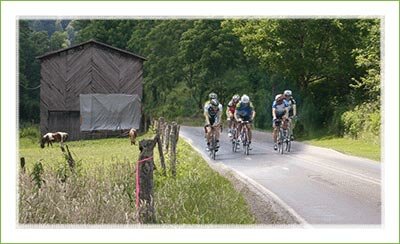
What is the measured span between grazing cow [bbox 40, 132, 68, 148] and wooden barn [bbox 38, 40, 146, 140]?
0.31 feet

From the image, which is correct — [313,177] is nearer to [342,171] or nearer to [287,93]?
[342,171]

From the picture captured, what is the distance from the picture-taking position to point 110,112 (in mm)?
9555

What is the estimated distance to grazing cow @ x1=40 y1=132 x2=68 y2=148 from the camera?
948cm

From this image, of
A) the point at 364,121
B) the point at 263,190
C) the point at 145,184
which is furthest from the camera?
the point at 364,121

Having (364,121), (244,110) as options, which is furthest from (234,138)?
(364,121)

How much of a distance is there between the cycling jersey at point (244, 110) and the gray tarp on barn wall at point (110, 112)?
58.1 inches

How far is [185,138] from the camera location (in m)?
11.5

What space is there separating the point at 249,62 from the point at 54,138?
116 inches

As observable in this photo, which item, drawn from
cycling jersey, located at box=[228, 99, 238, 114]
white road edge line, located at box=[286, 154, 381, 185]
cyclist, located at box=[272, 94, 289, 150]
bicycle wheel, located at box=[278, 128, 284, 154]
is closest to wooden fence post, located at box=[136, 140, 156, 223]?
cycling jersey, located at box=[228, 99, 238, 114]

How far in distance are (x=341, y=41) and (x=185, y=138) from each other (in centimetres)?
292

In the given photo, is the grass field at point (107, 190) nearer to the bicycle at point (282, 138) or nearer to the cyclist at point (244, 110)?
the cyclist at point (244, 110)

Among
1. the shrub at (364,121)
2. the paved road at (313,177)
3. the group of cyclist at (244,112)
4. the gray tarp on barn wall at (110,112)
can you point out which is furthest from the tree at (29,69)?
the shrub at (364,121)

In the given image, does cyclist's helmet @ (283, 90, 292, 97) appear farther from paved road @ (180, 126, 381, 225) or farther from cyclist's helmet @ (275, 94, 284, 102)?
paved road @ (180, 126, 381, 225)

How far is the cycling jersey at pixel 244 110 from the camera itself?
1002 centimetres
